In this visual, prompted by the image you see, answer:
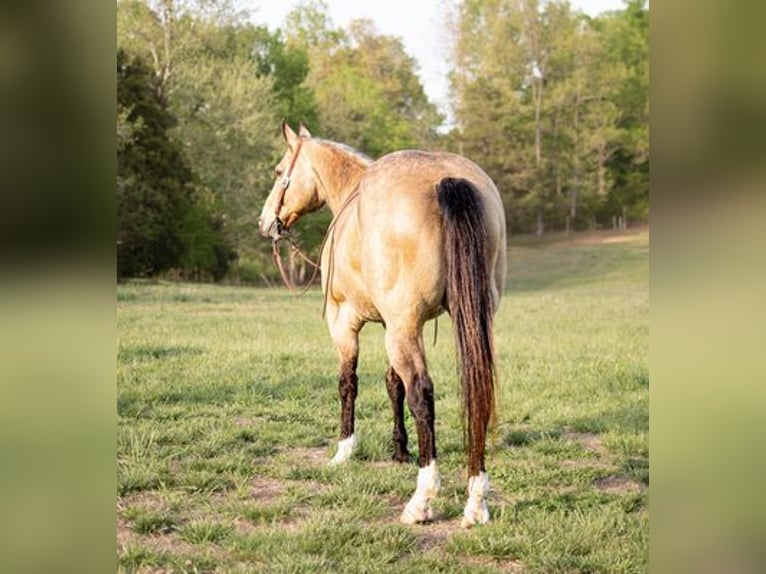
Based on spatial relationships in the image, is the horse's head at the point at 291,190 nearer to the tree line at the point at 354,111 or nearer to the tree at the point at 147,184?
the tree at the point at 147,184

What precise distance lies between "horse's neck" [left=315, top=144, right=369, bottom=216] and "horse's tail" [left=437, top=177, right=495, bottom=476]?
5.50ft

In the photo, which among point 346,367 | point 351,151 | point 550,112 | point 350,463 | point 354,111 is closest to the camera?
point 350,463

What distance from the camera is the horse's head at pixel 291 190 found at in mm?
6004

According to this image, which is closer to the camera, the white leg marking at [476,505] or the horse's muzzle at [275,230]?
the white leg marking at [476,505]

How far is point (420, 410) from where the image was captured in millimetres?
4371

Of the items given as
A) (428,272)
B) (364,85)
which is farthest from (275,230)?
(364,85)

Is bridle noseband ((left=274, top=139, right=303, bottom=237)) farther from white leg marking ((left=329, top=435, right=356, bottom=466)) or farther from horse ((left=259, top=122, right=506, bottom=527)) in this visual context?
white leg marking ((left=329, top=435, right=356, bottom=466))

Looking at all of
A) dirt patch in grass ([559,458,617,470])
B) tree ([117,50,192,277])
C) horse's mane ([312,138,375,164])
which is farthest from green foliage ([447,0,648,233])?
dirt patch in grass ([559,458,617,470])

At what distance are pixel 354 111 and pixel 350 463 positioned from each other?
30.2 meters

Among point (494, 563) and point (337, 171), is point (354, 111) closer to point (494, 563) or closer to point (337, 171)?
point (337, 171)

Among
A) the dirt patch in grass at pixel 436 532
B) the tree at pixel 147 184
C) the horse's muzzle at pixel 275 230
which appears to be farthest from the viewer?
the tree at pixel 147 184
